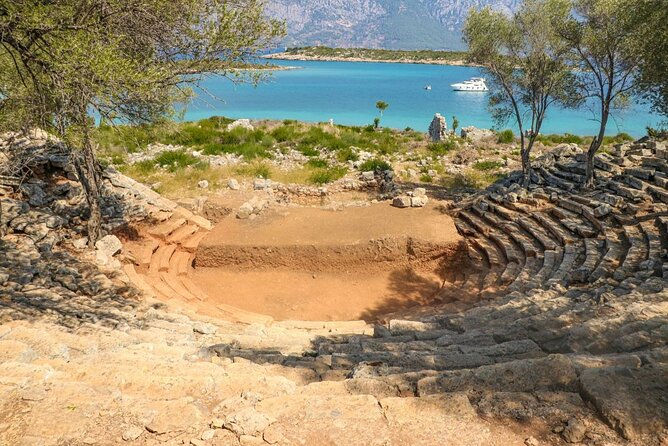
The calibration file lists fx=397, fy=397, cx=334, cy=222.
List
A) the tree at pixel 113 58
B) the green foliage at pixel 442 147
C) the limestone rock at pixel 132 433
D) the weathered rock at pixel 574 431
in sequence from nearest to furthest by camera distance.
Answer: the limestone rock at pixel 132 433, the weathered rock at pixel 574 431, the tree at pixel 113 58, the green foliage at pixel 442 147

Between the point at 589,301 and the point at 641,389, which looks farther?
the point at 589,301

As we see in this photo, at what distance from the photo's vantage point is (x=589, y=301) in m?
7.43

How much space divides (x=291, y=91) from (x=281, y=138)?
191ft

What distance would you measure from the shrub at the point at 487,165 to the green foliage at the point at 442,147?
276 cm

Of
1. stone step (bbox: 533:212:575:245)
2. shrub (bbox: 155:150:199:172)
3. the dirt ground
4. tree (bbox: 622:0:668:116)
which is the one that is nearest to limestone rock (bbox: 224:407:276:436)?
the dirt ground

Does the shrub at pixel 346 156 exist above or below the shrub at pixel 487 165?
below

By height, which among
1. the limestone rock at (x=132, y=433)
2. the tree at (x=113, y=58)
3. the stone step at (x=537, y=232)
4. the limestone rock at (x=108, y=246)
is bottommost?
the limestone rock at (x=108, y=246)

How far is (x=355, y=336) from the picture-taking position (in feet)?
23.9

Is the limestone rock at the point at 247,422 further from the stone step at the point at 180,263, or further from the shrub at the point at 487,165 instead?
the shrub at the point at 487,165

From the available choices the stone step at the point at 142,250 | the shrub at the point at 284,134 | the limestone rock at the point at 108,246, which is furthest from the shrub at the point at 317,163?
the limestone rock at the point at 108,246

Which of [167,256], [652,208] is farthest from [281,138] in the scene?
[652,208]

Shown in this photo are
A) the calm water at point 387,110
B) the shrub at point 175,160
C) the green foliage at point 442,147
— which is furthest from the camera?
the calm water at point 387,110

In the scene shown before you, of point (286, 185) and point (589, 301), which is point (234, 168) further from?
point (589, 301)

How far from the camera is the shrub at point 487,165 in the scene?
71.3 ft
